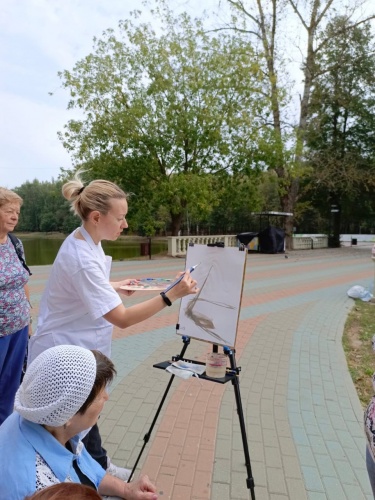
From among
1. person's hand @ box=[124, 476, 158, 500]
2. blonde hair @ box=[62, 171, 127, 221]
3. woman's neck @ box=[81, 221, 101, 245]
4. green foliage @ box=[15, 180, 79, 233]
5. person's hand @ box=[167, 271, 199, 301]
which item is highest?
green foliage @ box=[15, 180, 79, 233]

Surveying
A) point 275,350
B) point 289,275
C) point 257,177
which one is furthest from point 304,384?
point 257,177

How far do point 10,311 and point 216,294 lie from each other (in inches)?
57.7

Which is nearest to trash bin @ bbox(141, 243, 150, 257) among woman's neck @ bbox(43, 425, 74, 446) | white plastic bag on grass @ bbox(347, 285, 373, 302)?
white plastic bag on grass @ bbox(347, 285, 373, 302)

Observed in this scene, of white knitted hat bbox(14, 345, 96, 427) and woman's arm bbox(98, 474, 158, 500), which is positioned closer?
white knitted hat bbox(14, 345, 96, 427)

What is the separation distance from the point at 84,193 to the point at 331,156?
27.0 m

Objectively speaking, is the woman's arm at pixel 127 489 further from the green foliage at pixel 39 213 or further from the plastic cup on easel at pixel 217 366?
the green foliage at pixel 39 213

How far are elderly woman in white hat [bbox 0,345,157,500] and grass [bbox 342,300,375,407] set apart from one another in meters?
3.25

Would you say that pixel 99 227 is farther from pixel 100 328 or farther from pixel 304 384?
pixel 304 384

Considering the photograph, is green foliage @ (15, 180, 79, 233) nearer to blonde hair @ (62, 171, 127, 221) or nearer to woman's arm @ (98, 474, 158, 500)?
blonde hair @ (62, 171, 127, 221)

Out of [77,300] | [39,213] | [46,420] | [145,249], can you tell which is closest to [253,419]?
[77,300]

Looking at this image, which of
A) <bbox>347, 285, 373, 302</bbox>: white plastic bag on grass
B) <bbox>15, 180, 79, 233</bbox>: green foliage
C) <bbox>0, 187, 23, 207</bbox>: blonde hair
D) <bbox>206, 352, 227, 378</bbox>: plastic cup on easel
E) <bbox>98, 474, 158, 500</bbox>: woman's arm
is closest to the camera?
<bbox>98, 474, 158, 500</bbox>: woman's arm

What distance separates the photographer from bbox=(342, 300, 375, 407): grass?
4737 millimetres

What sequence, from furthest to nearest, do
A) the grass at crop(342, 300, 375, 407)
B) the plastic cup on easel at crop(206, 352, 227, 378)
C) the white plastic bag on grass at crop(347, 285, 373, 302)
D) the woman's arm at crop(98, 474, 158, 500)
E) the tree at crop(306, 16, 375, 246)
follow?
the tree at crop(306, 16, 375, 246)
the white plastic bag on grass at crop(347, 285, 373, 302)
the grass at crop(342, 300, 375, 407)
the plastic cup on easel at crop(206, 352, 227, 378)
the woman's arm at crop(98, 474, 158, 500)

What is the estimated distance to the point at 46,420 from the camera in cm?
137
